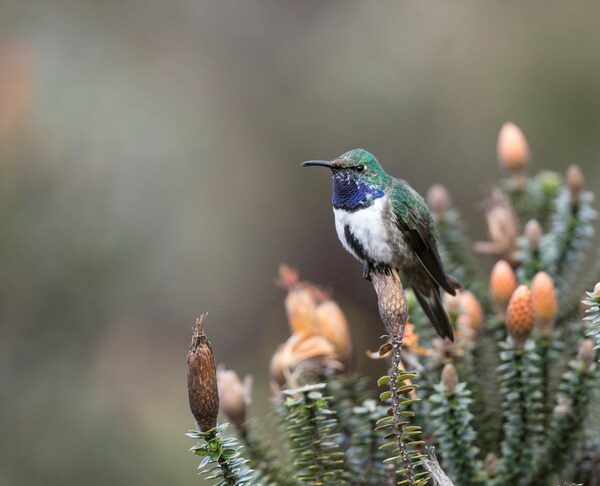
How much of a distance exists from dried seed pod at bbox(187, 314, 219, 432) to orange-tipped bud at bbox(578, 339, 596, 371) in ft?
2.71

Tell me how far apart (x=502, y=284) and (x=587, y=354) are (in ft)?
0.90

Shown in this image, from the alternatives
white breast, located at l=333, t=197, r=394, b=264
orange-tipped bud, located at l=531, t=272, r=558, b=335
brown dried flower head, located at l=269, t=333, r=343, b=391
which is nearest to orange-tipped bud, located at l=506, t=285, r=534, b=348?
orange-tipped bud, located at l=531, t=272, r=558, b=335

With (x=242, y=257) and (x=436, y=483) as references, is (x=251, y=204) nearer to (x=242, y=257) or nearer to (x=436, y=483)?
(x=242, y=257)

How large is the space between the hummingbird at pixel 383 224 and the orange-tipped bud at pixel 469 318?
0.13 ft

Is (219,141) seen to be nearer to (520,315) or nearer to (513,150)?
(513,150)

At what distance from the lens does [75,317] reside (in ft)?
13.2

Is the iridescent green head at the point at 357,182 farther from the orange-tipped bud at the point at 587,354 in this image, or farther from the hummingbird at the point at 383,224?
the orange-tipped bud at the point at 587,354

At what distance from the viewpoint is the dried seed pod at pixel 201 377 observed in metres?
1.43

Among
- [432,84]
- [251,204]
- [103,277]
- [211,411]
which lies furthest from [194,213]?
[211,411]

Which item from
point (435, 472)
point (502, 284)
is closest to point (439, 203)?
point (502, 284)

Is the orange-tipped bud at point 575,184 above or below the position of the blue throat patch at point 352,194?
above

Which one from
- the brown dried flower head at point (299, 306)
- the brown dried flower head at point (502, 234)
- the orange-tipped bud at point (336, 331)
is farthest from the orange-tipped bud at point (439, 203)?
the orange-tipped bud at point (336, 331)

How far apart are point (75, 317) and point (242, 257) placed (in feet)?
4.16

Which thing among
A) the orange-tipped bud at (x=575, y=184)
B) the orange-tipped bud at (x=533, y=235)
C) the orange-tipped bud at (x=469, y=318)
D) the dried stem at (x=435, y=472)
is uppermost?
the orange-tipped bud at (x=575, y=184)
